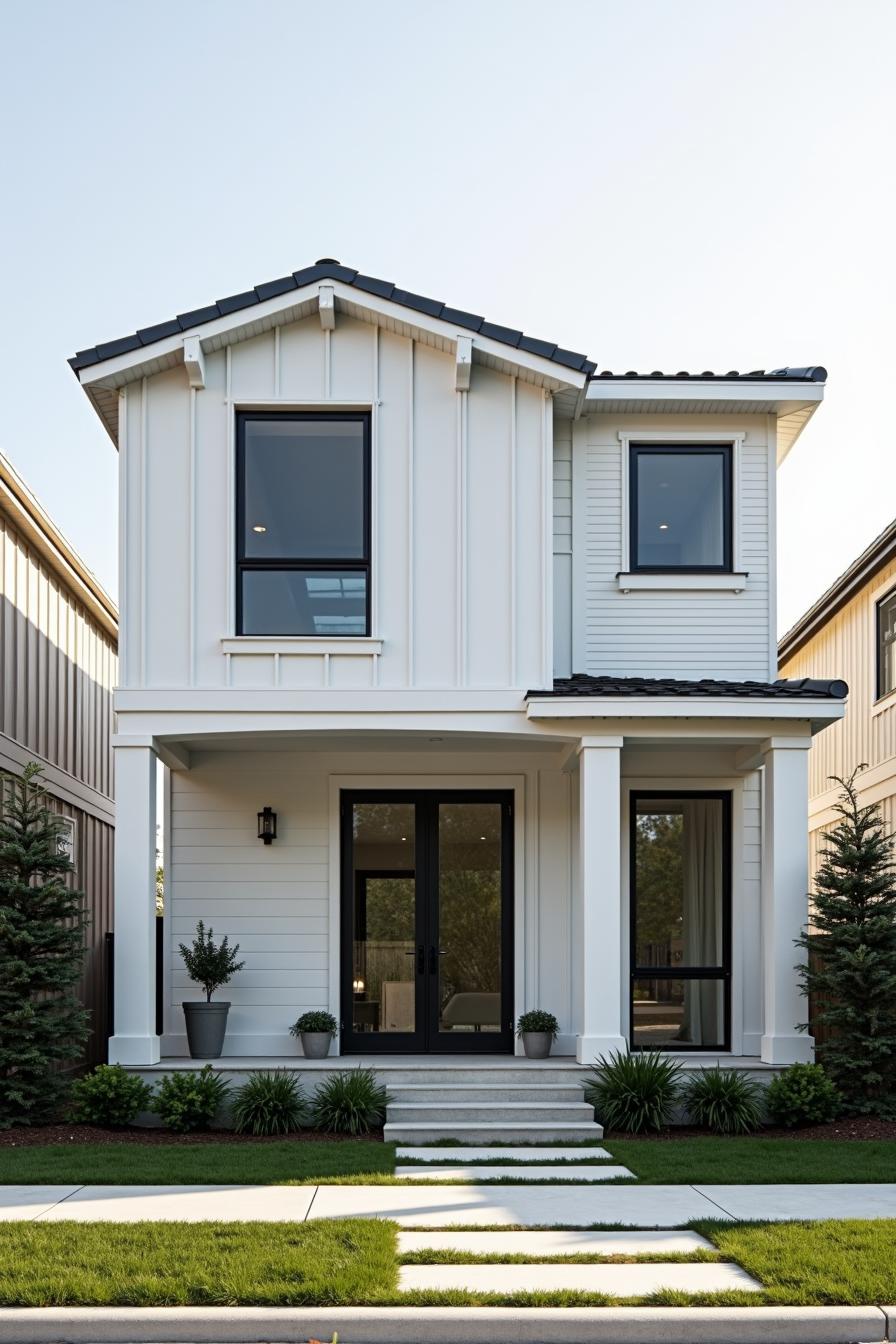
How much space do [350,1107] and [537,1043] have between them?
87.9 inches

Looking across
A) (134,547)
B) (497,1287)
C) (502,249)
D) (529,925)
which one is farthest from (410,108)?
(497,1287)

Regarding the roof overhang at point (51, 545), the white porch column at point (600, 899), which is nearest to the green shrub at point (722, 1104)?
the white porch column at point (600, 899)

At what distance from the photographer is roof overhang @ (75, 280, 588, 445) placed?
38.1 ft

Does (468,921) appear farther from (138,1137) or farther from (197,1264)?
(197,1264)

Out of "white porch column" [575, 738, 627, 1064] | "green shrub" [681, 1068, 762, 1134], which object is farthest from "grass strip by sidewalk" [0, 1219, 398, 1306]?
"white porch column" [575, 738, 627, 1064]

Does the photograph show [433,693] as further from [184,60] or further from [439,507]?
[184,60]

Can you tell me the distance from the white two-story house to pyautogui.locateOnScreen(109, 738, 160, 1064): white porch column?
1.0 inches

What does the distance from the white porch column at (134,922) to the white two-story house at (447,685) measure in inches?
1.0

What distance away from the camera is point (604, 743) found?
11484 mm

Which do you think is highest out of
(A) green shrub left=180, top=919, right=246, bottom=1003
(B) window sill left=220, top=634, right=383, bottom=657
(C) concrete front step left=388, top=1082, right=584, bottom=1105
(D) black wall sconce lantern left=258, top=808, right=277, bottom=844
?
(B) window sill left=220, top=634, right=383, bottom=657

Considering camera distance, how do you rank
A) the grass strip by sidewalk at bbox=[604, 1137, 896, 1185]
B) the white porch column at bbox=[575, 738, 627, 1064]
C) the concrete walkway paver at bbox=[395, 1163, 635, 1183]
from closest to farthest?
the grass strip by sidewalk at bbox=[604, 1137, 896, 1185]
the concrete walkway paver at bbox=[395, 1163, 635, 1183]
the white porch column at bbox=[575, 738, 627, 1064]

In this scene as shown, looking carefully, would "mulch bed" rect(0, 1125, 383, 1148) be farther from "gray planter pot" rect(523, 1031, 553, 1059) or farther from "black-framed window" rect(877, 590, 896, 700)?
"black-framed window" rect(877, 590, 896, 700)

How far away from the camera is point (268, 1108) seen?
34.0ft

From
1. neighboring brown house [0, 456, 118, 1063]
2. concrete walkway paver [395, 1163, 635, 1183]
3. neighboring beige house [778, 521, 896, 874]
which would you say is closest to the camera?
concrete walkway paver [395, 1163, 635, 1183]
